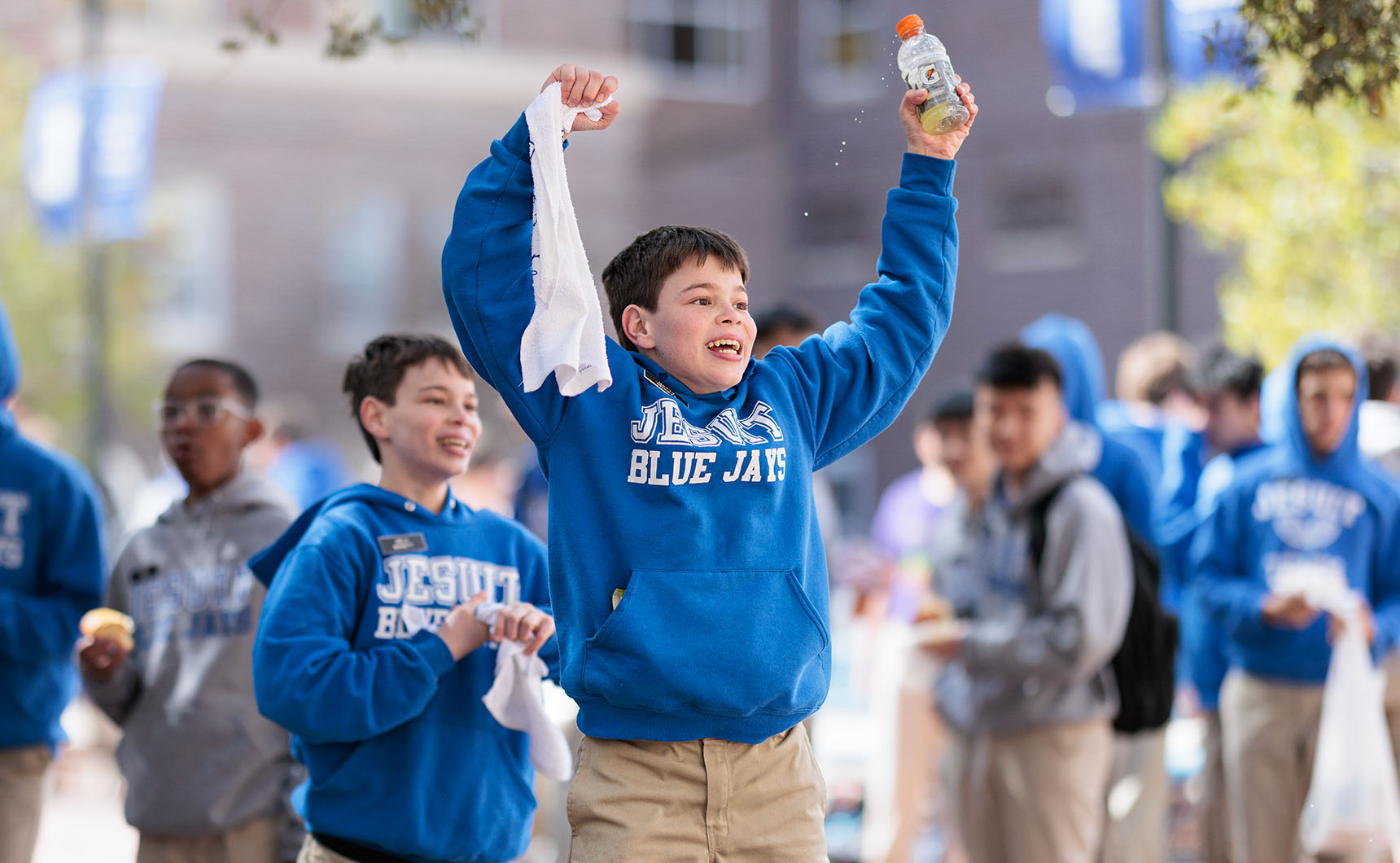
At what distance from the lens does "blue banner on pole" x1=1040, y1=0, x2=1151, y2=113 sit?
9.82 m

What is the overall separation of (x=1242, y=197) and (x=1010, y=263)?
10879 mm

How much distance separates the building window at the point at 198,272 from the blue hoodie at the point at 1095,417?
1442cm

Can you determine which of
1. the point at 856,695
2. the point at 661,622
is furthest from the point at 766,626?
the point at 856,695

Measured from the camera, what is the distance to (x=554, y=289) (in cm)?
285

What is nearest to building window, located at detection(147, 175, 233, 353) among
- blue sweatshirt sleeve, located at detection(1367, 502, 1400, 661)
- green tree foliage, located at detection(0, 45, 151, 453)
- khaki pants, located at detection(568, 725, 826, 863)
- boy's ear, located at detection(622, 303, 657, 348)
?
green tree foliage, located at detection(0, 45, 151, 453)

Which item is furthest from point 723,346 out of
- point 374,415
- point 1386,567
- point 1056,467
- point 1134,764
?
point 1134,764

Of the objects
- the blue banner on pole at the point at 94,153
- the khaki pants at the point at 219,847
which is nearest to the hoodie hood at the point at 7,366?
the khaki pants at the point at 219,847

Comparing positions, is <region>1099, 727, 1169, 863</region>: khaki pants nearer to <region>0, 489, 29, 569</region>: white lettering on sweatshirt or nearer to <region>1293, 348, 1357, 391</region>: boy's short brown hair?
<region>1293, 348, 1357, 391</region>: boy's short brown hair

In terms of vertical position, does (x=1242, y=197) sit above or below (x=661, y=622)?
above

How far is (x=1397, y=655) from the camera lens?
5766mm

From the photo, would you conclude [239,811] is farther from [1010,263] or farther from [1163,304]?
[1010,263]

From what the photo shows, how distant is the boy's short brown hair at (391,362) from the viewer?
3.73m

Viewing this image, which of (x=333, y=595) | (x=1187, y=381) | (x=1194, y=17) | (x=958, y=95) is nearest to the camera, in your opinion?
(x=958, y=95)

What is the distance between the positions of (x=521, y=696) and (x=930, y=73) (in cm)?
163
